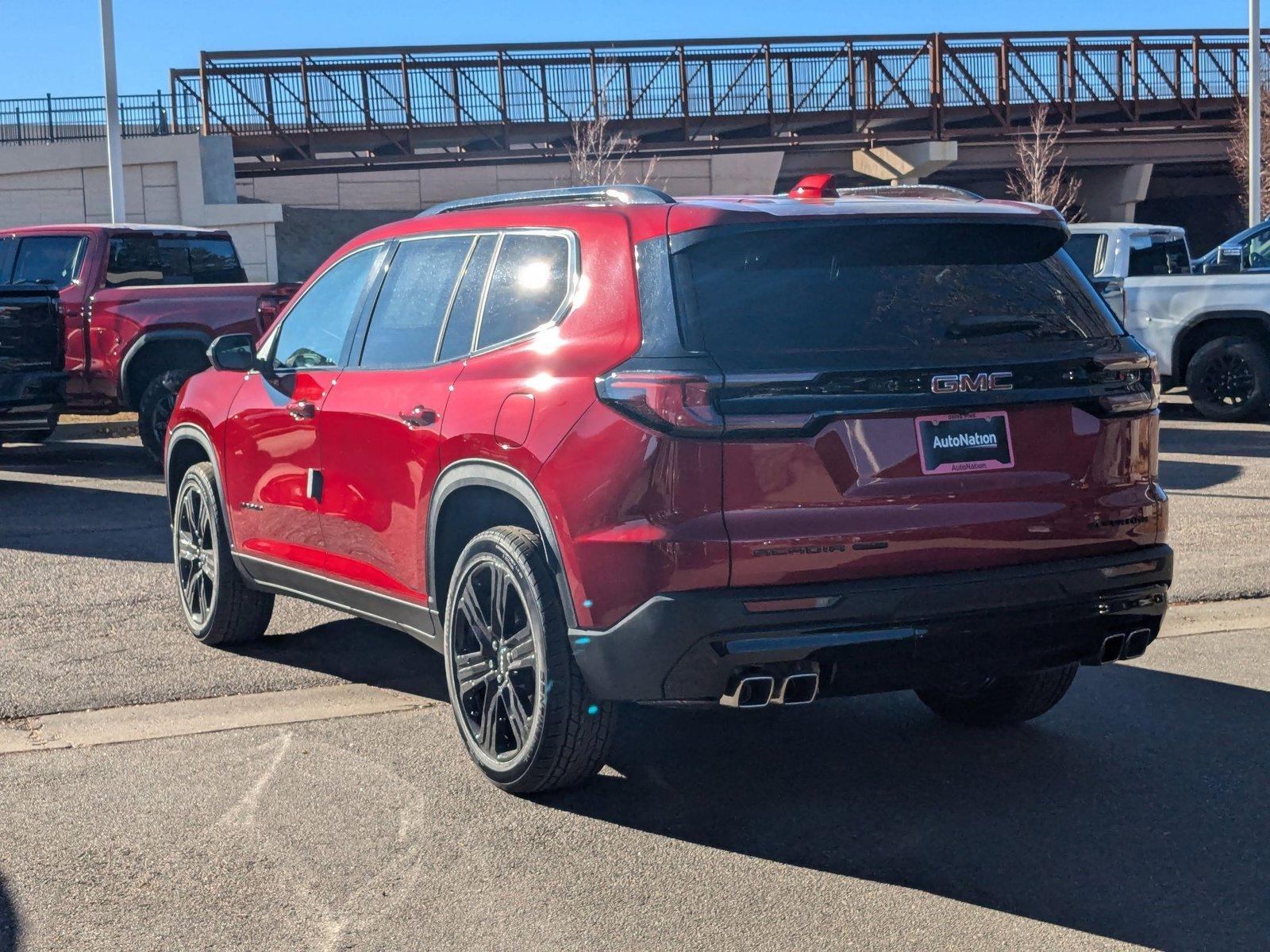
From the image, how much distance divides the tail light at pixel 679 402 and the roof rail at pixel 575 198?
2.11 feet

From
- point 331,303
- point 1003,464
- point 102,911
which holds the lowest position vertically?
point 102,911

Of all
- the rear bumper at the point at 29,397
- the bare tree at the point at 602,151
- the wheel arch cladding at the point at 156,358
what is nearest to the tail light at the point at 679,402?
the rear bumper at the point at 29,397

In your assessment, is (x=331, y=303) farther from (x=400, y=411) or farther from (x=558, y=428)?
(x=558, y=428)

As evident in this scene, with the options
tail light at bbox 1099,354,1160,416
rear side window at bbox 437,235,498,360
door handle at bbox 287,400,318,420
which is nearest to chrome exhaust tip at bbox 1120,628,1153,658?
tail light at bbox 1099,354,1160,416

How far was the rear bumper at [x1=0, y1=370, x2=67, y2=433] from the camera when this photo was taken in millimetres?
11883

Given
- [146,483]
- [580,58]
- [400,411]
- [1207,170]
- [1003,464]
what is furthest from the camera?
[1207,170]

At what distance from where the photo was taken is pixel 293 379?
6.07 meters

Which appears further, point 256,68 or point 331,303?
point 256,68

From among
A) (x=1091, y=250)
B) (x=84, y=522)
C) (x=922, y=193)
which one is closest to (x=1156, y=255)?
(x=1091, y=250)

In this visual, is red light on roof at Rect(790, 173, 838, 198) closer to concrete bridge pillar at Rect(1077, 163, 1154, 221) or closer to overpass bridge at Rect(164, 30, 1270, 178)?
overpass bridge at Rect(164, 30, 1270, 178)

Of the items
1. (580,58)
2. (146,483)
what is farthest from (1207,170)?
(146,483)

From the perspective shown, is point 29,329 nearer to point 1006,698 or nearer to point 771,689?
point 1006,698

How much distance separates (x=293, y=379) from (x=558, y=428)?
2.01 m

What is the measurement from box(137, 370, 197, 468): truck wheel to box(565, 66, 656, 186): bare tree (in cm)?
1885
